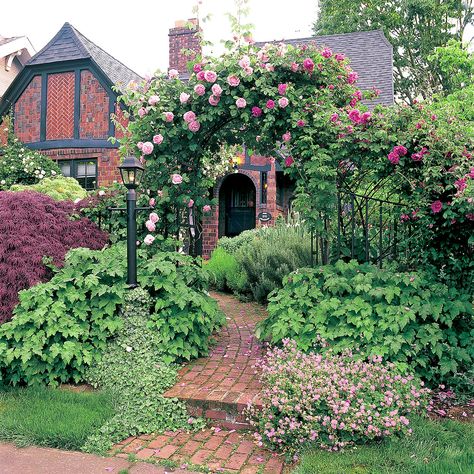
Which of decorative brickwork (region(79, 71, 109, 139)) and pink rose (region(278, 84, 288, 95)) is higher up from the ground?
decorative brickwork (region(79, 71, 109, 139))

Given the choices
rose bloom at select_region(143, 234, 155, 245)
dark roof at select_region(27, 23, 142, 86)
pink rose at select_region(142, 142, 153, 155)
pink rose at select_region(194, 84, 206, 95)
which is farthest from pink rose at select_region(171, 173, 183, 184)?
dark roof at select_region(27, 23, 142, 86)

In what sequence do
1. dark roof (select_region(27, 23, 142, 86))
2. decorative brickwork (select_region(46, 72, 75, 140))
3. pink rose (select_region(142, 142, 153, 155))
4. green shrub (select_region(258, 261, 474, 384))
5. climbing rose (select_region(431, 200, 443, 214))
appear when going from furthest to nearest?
decorative brickwork (select_region(46, 72, 75, 140))
dark roof (select_region(27, 23, 142, 86))
pink rose (select_region(142, 142, 153, 155))
climbing rose (select_region(431, 200, 443, 214))
green shrub (select_region(258, 261, 474, 384))

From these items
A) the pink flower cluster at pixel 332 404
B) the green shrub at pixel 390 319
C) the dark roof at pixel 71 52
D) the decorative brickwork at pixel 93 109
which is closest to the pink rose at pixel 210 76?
the green shrub at pixel 390 319

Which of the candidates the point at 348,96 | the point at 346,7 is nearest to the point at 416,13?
the point at 346,7

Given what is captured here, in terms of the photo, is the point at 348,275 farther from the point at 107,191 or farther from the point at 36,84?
the point at 36,84

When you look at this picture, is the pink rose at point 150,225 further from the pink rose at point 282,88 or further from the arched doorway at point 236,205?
the arched doorway at point 236,205

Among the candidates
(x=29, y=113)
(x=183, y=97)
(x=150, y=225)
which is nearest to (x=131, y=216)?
(x=150, y=225)

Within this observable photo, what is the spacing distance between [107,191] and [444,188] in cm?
355

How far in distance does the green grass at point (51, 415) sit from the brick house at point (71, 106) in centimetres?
955

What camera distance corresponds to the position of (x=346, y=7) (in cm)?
2016

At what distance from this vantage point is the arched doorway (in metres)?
14.0

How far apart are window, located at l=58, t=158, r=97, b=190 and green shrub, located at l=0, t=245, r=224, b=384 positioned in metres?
8.90

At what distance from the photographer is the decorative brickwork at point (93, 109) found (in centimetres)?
1272

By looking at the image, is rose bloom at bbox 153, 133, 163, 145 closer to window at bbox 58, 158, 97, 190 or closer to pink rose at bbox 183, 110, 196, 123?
pink rose at bbox 183, 110, 196, 123
